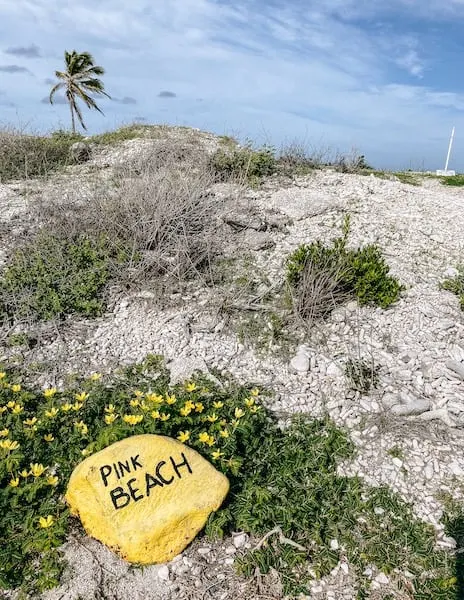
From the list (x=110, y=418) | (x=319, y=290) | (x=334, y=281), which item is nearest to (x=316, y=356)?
(x=319, y=290)

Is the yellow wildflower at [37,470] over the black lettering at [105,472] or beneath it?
beneath

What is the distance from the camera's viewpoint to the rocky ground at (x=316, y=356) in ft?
9.06

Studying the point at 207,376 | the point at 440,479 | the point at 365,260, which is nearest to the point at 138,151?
the point at 365,260

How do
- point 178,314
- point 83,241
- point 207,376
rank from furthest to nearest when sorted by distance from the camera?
point 83,241
point 178,314
point 207,376

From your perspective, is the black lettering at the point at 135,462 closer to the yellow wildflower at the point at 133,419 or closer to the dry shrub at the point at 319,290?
the yellow wildflower at the point at 133,419

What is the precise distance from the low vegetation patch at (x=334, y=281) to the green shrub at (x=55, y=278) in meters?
1.90

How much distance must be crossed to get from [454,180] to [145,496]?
11285 millimetres

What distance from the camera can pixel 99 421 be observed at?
140 inches

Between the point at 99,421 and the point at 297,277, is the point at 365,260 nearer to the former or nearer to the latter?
the point at 297,277

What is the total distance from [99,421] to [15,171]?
639 centimetres

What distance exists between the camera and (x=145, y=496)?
2838 millimetres

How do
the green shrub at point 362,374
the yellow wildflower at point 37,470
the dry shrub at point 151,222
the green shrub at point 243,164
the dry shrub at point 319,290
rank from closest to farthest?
the yellow wildflower at point 37,470, the green shrub at point 362,374, the dry shrub at point 319,290, the dry shrub at point 151,222, the green shrub at point 243,164

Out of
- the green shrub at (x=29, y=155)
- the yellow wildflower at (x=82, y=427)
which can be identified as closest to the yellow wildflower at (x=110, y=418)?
the yellow wildflower at (x=82, y=427)

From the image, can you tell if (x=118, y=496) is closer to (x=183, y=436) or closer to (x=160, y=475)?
(x=160, y=475)
